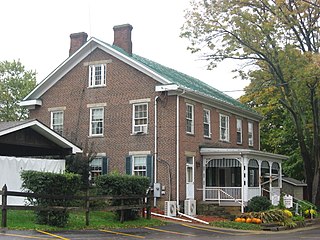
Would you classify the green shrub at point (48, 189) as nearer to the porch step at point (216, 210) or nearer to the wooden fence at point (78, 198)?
the wooden fence at point (78, 198)

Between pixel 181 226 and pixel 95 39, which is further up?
pixel 95 39

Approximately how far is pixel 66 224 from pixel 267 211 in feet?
36.4

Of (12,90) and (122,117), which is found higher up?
(12,90)

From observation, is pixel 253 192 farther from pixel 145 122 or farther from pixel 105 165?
pixel 105 165

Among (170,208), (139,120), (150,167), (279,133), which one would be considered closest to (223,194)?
(170,208)

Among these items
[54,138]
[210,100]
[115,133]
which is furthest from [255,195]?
[54,138]

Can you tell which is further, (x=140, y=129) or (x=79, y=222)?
(x=140, y=129)

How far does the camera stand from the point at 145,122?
1172 inches

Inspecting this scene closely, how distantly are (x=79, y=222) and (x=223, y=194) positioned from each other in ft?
37.6

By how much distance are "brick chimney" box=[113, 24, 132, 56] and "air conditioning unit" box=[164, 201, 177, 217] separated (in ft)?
33.6

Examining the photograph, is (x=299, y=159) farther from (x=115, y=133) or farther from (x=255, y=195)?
(x=115, y=133)

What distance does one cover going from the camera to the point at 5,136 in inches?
878

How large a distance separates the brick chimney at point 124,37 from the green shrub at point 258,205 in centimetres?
1175

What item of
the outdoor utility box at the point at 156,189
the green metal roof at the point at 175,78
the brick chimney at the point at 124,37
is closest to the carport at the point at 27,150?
the outdoor utility box at the point at 156,189
